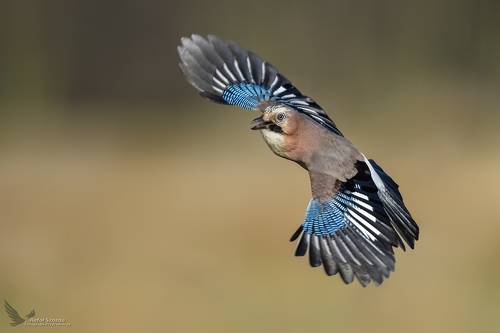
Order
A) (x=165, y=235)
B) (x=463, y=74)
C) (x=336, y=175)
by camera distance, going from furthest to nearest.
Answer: (x=463, y=74)
(x=165, y=235)
(x=336, y=175)

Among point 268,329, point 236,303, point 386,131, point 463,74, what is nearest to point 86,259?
point 236,303

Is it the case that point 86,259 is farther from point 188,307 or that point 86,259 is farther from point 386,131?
point 386,131

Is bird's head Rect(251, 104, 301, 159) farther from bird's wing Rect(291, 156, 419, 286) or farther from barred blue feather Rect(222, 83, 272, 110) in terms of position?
bird's wing Rect(291, 156, 419, 286)

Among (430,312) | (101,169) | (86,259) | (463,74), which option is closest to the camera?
(430,312)

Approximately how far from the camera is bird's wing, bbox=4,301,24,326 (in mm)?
6227

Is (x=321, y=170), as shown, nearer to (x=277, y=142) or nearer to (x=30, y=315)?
(x=277, y=142)

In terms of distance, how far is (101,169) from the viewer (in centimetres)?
980

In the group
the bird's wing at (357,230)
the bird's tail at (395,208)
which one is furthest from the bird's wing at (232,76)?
the bird's wing at (357,230)

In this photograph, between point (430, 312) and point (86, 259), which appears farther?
point (86, 259)

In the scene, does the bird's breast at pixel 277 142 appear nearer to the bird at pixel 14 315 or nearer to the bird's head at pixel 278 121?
the bird's head at pixel 278 121

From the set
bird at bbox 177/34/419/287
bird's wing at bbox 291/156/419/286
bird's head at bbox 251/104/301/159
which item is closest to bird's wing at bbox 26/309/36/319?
bird at bbox 177/34/419/287

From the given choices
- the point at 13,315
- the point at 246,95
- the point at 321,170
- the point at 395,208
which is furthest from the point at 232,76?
the point at 13,315

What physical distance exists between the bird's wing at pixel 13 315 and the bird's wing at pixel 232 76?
188 centimetres

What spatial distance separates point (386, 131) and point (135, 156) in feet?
6.90
